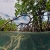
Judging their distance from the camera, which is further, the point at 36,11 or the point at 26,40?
the point at 36,11

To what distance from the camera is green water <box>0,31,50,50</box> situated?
0.62 meters

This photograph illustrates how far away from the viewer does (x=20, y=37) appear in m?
0.62

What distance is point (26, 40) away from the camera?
0.62 meters

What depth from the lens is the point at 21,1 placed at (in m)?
0.79

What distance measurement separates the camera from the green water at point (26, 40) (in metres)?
0.62

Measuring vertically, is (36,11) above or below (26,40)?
above

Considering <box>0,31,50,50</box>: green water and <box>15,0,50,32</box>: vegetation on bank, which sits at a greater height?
<box>15,0,50,32</box>: vegetation on bank

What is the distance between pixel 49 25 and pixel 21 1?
0.64ft

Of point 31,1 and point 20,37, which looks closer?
point 20,37

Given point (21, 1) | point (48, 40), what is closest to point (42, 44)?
point (48, 40)

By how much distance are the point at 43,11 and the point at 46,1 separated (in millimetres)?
50

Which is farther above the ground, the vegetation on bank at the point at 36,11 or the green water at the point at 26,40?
the vegetation on bank at the point at 36,11

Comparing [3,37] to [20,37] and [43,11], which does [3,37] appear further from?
[43,11]

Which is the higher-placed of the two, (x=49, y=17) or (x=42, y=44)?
(x=49, y=17)
